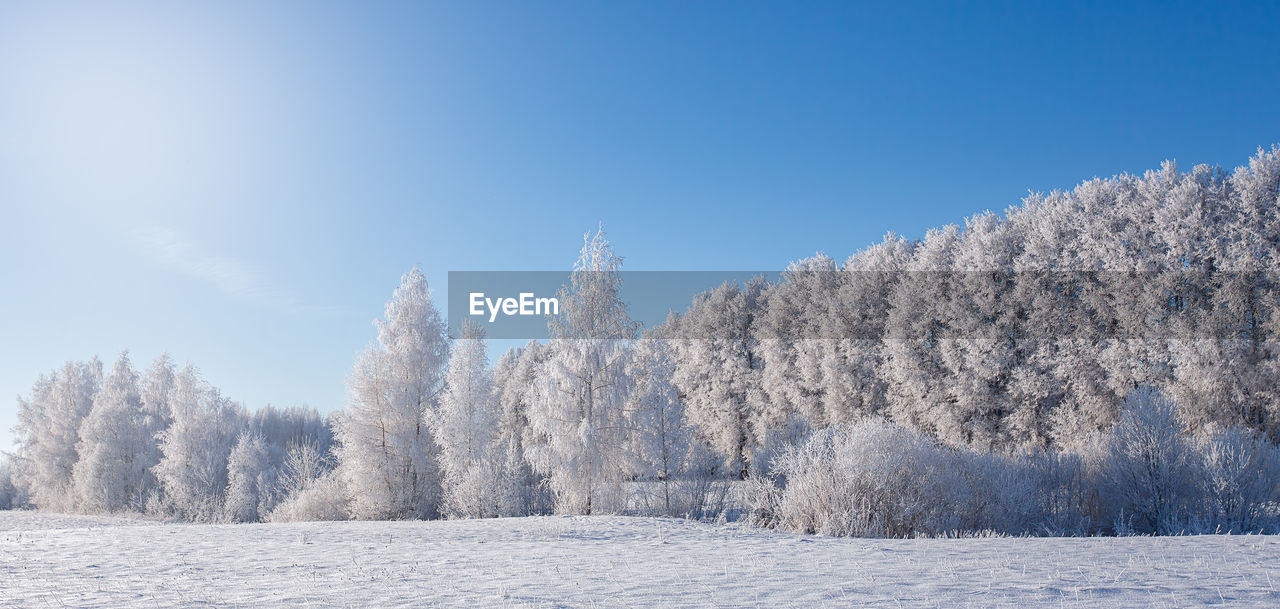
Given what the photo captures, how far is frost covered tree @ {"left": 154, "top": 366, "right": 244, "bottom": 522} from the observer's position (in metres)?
34.2

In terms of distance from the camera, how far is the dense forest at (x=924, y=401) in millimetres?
16094

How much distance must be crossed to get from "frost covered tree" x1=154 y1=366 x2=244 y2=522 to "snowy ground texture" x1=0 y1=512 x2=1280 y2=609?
24.2m

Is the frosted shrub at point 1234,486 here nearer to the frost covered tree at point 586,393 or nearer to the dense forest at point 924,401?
the dense forest at point 924,401

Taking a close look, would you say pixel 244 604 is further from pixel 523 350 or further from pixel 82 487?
pixel 523 350

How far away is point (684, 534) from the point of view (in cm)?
1338

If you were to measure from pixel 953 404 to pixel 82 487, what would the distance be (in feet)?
150

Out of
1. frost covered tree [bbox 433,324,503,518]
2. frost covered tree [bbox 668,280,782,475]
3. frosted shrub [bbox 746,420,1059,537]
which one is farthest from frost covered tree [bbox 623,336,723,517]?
frost covered tree [bbox 668,280,782,475]

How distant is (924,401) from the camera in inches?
1100

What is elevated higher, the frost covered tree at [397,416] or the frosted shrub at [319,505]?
the frost covered tree at [397,416]

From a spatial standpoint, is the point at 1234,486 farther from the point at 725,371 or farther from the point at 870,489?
the point at 725,371

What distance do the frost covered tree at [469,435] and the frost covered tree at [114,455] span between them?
24.0m

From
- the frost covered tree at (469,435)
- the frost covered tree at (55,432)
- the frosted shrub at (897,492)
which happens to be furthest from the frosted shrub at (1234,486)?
the frost covered tree at (55,432)

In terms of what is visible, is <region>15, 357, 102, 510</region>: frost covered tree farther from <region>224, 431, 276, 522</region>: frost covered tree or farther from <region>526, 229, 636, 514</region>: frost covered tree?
<region>526, 229, 636, 514</region>: frost covered tree

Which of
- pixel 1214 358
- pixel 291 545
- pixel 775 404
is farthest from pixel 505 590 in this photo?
pixel 775 404
